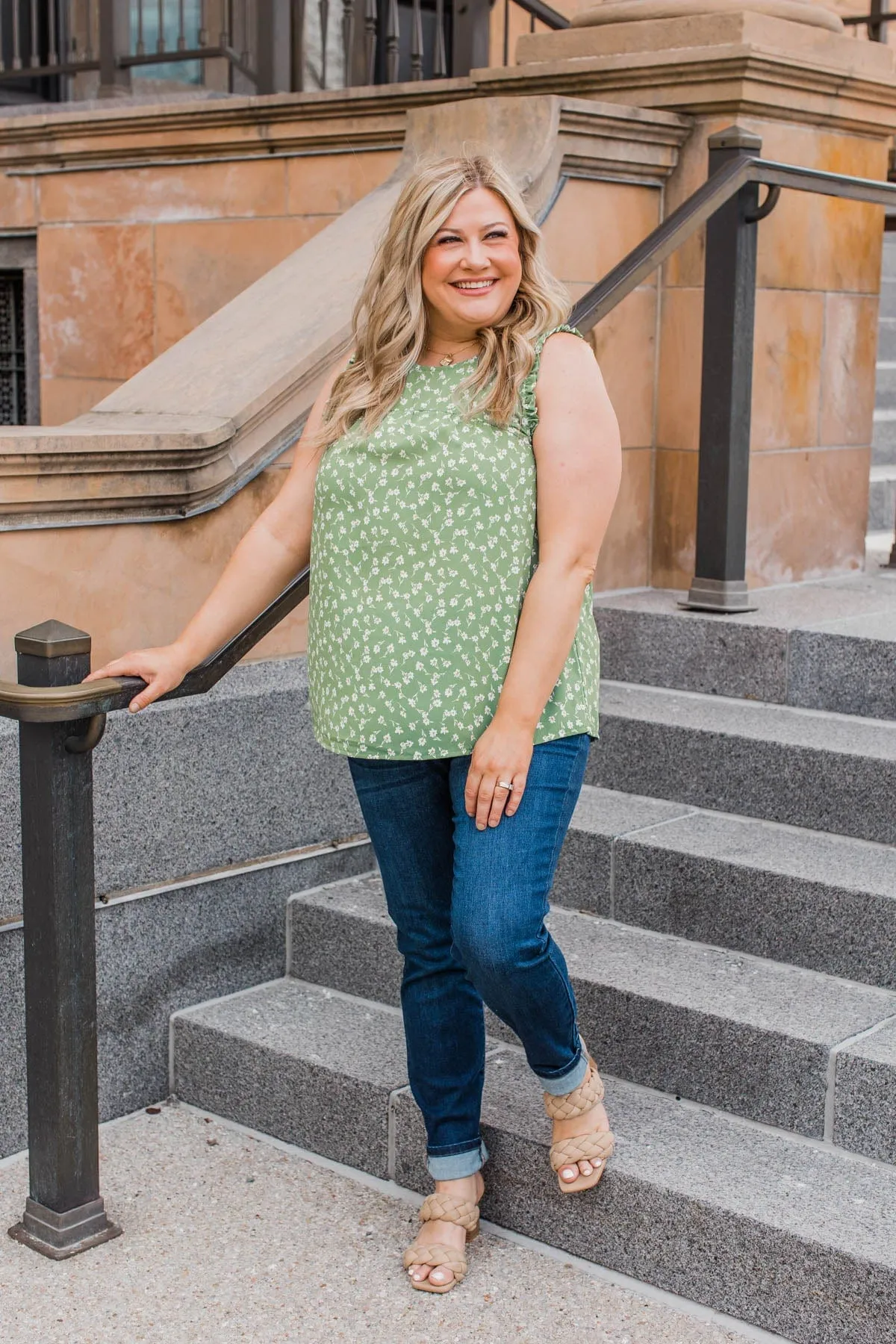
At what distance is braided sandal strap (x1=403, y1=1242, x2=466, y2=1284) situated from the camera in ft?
9.48

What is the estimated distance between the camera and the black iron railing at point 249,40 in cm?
607

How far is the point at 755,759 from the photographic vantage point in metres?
3.89

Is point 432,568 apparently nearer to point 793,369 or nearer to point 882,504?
point 793,369

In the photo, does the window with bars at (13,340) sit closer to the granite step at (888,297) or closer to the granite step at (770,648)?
the granite step at (770,648)

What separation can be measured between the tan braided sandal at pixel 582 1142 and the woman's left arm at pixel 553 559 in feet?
2.01

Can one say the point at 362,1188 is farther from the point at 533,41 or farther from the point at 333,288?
the point at 533,41

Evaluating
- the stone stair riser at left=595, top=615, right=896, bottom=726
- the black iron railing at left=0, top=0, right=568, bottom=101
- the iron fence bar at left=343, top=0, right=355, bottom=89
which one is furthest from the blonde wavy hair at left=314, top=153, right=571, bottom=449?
the iron fence bar at left=343, top=0, right=355, bottom=89

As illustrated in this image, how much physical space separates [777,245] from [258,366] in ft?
5.48

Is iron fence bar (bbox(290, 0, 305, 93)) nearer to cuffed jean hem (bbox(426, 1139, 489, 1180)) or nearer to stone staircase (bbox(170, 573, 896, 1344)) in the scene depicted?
stone staircase (bbox(170, 573, 896, 1344))

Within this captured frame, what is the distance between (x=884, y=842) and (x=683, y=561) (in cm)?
150

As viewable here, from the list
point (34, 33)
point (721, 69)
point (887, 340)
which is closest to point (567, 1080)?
point (721, 69)

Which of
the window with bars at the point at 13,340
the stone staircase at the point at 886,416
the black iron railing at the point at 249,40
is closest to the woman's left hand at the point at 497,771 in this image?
the stone staircase at the point at 886,416

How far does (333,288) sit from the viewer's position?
4.34m

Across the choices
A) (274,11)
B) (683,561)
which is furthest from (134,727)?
(274,11)
